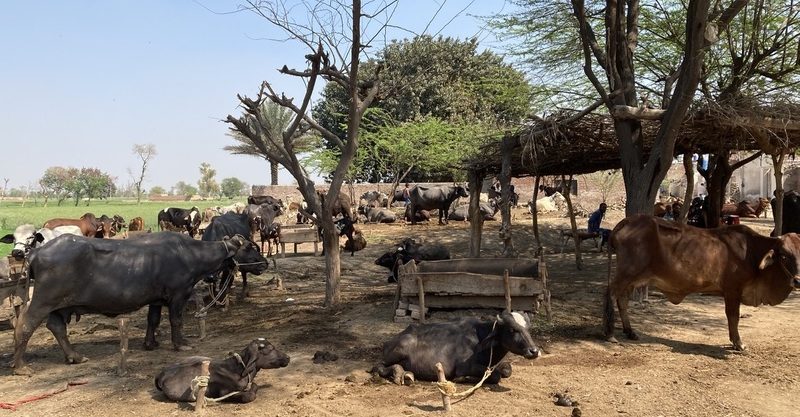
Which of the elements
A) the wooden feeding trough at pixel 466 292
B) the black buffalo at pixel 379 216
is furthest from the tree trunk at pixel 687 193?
the black buffalo at pixel 379 216

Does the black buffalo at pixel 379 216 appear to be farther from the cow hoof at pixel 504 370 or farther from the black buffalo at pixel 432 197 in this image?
the cow hoof at pixel 504 370

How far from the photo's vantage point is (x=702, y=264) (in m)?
8.03

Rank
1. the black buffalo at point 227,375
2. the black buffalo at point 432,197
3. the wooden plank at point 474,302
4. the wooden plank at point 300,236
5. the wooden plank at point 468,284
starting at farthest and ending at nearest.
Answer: the black buffalo at point 432,197, the wooden plank at point 300,236, the wooden plank at point 474,302, the wooden plank at point 468,284, the black buffalo at point 227,375

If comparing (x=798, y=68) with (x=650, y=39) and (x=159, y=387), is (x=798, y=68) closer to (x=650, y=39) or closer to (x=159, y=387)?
(x=650, y=39)

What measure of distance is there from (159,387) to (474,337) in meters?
3.39

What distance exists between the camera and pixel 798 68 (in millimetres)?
12359

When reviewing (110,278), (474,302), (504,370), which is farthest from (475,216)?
(110,278)

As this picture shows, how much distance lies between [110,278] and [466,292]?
16.0 feet

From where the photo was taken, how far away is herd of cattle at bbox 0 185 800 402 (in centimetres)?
633

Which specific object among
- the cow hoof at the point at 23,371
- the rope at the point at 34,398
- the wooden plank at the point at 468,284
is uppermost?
the wooden plank at the point at 468,284

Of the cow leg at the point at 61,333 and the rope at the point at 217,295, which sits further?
the rope at the point at 217,295

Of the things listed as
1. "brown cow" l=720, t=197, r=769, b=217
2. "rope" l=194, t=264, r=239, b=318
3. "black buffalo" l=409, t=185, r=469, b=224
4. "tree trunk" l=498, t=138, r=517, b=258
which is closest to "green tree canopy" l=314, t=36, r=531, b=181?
"black buffalo" l=409, t=185, r=469, b=224

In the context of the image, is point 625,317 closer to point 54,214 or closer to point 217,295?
point 217,295

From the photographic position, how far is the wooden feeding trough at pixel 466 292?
8742mm
